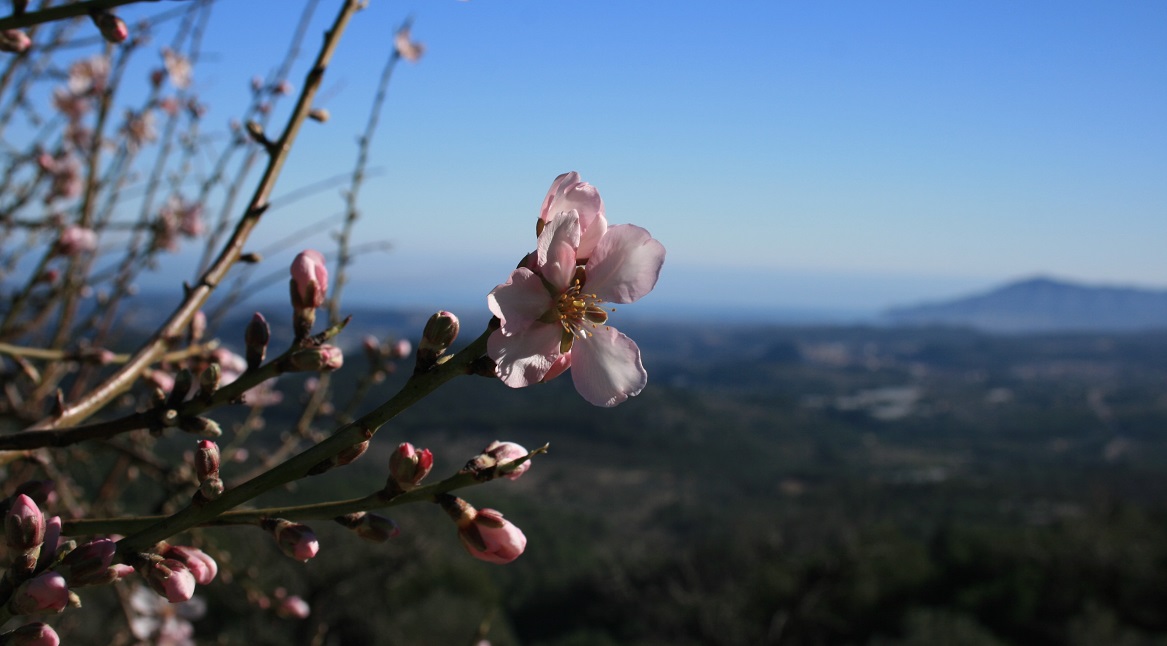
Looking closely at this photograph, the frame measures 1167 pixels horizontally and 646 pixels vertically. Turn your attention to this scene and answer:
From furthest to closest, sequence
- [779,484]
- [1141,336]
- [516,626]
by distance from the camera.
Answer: [1141,336]
[779,484]
[516,626]

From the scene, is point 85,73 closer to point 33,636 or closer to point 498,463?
point 33,636

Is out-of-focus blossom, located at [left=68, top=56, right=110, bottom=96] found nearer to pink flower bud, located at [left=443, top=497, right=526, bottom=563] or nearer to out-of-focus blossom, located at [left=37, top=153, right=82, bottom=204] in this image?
out-of-focus blossom, located at [left=37, top=153, right=82, bottom=204]

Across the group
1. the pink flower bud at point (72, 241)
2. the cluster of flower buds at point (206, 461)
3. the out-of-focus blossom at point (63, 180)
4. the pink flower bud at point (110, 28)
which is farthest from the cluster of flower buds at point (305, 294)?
the out-of-focus blossom at point (63, 180)

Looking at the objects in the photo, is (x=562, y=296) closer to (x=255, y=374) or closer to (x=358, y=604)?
(x=255, y=374)

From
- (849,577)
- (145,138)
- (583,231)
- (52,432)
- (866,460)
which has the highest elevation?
(145,138)

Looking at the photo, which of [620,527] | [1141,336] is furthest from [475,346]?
[1141,336]

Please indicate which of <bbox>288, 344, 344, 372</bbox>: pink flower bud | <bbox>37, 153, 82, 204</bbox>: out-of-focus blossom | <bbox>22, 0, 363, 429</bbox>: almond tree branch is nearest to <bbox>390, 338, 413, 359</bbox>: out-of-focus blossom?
<bbox>22, 0, 363, 429</bbox>: almond tree branch

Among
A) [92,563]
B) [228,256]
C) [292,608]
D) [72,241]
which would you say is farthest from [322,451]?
[72,241]
